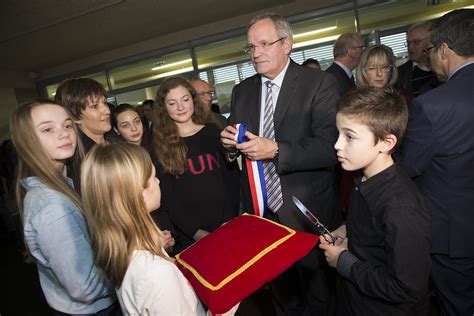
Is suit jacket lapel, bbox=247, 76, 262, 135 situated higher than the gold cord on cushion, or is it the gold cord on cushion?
suit jacket lapel, bbox=247, 76, 262, 135

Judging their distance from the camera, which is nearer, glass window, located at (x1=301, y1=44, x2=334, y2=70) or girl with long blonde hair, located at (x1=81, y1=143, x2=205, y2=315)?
girl with long blonde hair, located at (x1=81, y1=143, x2=205, y2=315)

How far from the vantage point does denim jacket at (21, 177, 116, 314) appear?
47.5 inches

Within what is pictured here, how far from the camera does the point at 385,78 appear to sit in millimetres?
2787

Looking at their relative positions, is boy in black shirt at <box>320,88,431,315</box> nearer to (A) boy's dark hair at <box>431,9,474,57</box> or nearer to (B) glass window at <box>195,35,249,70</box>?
(A) boy's dark hair at <box>431,9,474,57</box>

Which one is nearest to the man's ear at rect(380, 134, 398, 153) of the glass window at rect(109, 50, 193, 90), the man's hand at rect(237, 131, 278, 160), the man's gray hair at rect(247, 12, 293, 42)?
the man's hand at rect(237, 131, 278, 160)

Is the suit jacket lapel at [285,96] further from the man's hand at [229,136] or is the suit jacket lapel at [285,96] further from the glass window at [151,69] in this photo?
the glass window at [151,69]

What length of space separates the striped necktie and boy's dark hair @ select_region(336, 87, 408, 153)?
0.67 meters

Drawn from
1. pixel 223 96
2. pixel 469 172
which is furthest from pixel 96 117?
pixel 223 96

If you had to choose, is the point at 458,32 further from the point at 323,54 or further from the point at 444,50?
the point at 323,54

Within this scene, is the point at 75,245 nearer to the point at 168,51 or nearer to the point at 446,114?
the point at 446,114

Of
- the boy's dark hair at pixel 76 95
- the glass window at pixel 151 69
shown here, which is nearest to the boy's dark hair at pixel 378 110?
the boy's dark hair at pixel 76 95

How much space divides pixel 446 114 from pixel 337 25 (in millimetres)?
5985

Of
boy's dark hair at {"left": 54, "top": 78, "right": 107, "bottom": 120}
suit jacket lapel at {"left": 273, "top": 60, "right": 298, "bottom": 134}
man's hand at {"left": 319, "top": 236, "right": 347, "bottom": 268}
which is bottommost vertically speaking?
man's hand at {"left": 319, "top": 236, "right": 347, "bottom": 268}

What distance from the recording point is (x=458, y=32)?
157 centimetres
